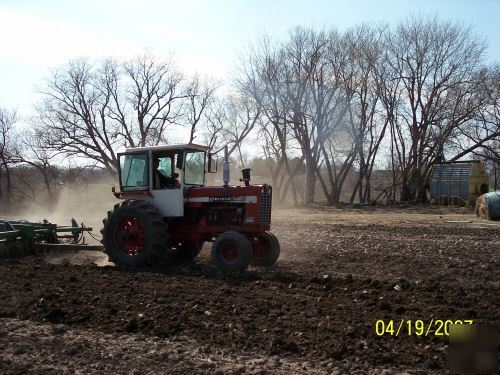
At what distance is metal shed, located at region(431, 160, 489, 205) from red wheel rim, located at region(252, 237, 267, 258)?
77.9ft

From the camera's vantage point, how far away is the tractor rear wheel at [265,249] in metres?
10.5

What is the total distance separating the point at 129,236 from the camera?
35.2 feet

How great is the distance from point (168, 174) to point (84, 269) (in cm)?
242

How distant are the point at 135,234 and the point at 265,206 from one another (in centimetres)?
266

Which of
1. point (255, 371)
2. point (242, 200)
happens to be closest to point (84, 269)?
point (242, 200)

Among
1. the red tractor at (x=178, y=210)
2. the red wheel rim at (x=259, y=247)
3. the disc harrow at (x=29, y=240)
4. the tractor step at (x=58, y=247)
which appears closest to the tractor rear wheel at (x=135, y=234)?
the red tractor at (x=178, y=210)

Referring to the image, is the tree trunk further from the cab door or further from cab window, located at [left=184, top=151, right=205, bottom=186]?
the cab door

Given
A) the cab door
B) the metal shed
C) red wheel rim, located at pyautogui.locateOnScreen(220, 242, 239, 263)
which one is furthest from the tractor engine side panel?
the metal shed

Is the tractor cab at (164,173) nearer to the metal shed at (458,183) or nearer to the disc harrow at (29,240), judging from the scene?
the disc harrow at (29,240)

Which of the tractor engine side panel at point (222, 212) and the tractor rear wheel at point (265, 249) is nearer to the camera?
the tractor engine side panel at point (222, 212)

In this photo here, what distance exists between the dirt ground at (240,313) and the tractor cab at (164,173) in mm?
1333

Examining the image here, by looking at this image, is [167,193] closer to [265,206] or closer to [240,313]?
[265,206]

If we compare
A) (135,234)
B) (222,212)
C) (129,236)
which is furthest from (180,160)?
(129,236)
